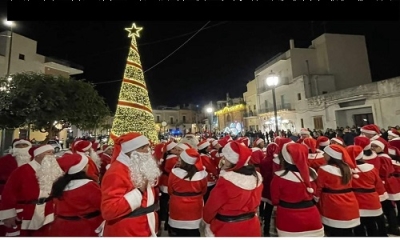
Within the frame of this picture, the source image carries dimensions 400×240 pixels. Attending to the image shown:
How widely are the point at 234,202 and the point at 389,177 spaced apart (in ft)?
9.84

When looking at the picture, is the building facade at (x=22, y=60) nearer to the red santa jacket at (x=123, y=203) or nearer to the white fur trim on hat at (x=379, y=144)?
the red santa jacket at (x=123, y=203)

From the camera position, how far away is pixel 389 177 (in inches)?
135

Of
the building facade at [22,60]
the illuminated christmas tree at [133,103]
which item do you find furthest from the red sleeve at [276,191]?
the building facade at [22,60]

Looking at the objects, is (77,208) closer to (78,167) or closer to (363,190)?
(78,167)

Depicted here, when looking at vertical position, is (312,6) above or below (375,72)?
below

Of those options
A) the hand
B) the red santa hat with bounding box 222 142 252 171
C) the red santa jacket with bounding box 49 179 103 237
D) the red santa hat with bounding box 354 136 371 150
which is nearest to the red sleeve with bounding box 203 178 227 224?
the red santa hat with bounding box 222 142 252 171

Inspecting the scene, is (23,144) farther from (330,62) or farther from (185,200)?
(330,62)

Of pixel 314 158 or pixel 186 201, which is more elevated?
pixel 314 158

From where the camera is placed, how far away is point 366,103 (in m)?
12.3

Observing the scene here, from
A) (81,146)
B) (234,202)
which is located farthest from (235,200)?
(81,146)

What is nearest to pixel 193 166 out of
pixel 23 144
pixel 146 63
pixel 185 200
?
pixel 185 200

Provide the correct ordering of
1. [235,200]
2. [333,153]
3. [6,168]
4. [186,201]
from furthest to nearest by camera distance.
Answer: [6,168]
[186,201]
[333,153]
[235,200]

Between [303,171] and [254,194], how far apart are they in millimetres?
688

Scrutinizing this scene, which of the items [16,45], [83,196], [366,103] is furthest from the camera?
[16,45]
